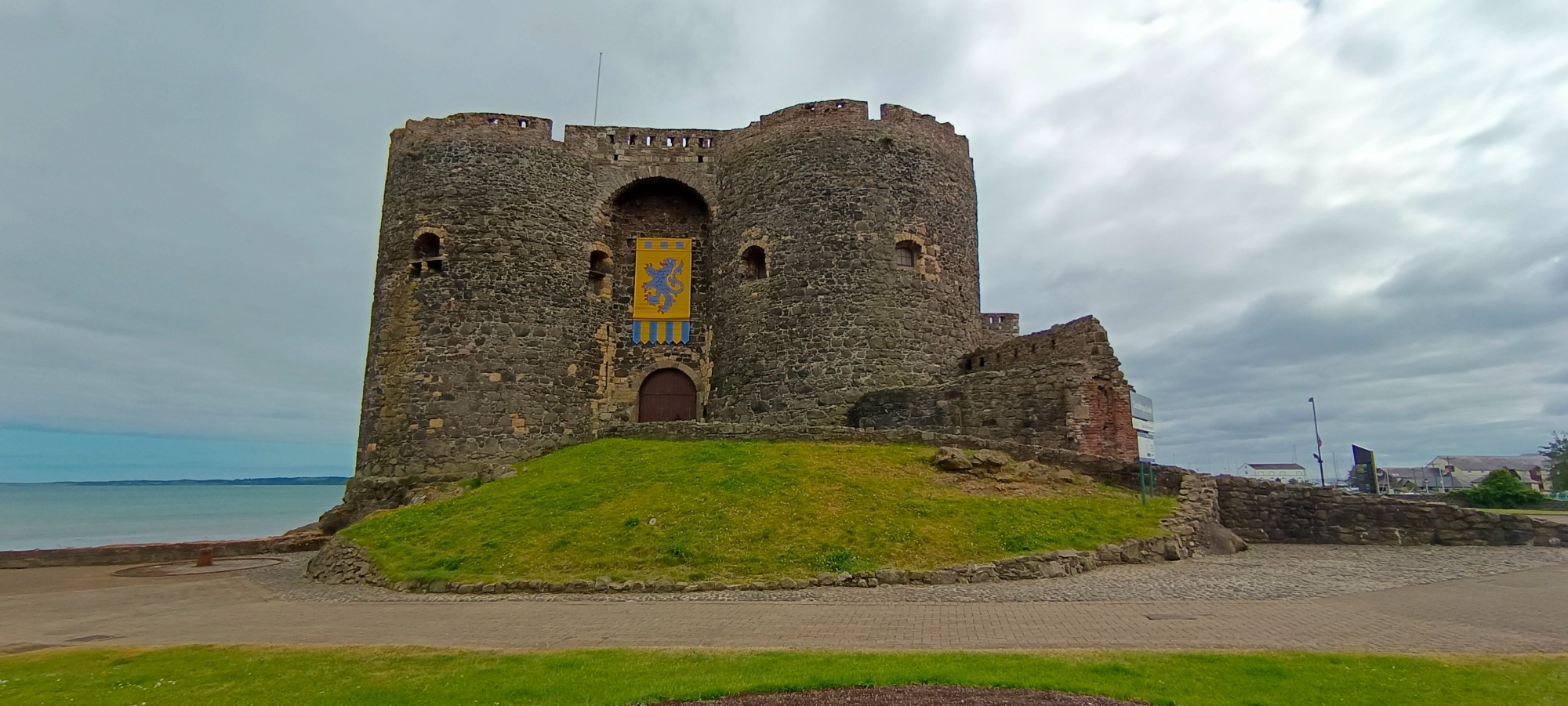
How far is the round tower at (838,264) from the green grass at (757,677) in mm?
13670

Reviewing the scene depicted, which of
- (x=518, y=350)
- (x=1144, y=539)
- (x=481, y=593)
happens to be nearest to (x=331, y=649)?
(x=481, y=593)

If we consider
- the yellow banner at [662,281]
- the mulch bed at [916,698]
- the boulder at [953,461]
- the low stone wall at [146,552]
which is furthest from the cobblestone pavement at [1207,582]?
the yellow banner at [662,281]

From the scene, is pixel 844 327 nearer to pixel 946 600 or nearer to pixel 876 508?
pixel 876 508

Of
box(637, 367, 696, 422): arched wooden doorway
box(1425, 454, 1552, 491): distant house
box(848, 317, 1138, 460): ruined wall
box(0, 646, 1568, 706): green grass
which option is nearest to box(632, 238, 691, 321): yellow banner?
box(637, 367, 696, 422): arched wooden doorway

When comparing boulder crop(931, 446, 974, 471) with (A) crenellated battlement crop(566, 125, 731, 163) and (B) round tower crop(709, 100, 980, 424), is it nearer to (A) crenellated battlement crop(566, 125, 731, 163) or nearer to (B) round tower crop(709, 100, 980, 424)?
(B) round tower crop(709, 100, 980, 424)

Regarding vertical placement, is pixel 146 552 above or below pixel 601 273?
below

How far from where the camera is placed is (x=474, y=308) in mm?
20875

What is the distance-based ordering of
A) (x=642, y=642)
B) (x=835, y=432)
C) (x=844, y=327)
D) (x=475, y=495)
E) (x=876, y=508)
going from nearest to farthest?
(x=642, y=642), (x=876, y=508), (x=475, y=495), (x=835, y=432), (x=844, y=327)

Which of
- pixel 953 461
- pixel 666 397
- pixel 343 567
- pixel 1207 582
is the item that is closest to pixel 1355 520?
pixel 1207 582

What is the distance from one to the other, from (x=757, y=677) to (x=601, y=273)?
18.6 metres

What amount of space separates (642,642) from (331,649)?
113 inches

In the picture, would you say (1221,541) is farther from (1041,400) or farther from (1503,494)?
(1503,494)

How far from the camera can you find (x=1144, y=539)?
11.8m

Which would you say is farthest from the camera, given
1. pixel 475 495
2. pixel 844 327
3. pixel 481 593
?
pixel 844 327
